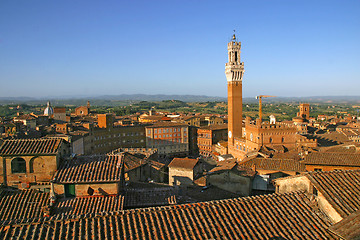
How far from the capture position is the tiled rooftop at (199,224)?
305 inches

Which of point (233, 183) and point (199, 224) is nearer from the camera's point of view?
point (199, 224)

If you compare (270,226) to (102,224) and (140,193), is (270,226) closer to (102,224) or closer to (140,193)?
(102,224)

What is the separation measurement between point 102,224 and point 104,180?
194 inches

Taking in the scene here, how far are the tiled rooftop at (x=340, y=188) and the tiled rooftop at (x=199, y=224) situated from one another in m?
0.69

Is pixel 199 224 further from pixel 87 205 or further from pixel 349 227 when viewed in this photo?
pixel 87 205

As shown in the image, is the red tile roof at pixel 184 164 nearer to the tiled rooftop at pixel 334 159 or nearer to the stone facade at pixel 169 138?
the tiled rooftop at pixel 334 159

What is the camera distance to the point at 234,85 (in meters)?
64.7

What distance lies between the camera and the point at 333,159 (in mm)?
22062

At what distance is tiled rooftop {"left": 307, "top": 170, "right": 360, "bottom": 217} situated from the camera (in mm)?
9086

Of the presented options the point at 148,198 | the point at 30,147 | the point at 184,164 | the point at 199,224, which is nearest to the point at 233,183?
the point at 184,164

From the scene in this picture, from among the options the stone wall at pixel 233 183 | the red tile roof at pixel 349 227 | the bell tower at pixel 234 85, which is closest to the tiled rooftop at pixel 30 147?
the red tile roof at pixel 349 227

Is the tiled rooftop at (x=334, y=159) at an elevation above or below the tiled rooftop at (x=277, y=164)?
above

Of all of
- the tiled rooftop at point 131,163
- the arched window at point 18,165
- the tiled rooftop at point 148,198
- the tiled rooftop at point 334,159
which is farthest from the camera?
the tiled rooftop at point 131,163

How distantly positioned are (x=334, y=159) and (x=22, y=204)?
65.0 feet
